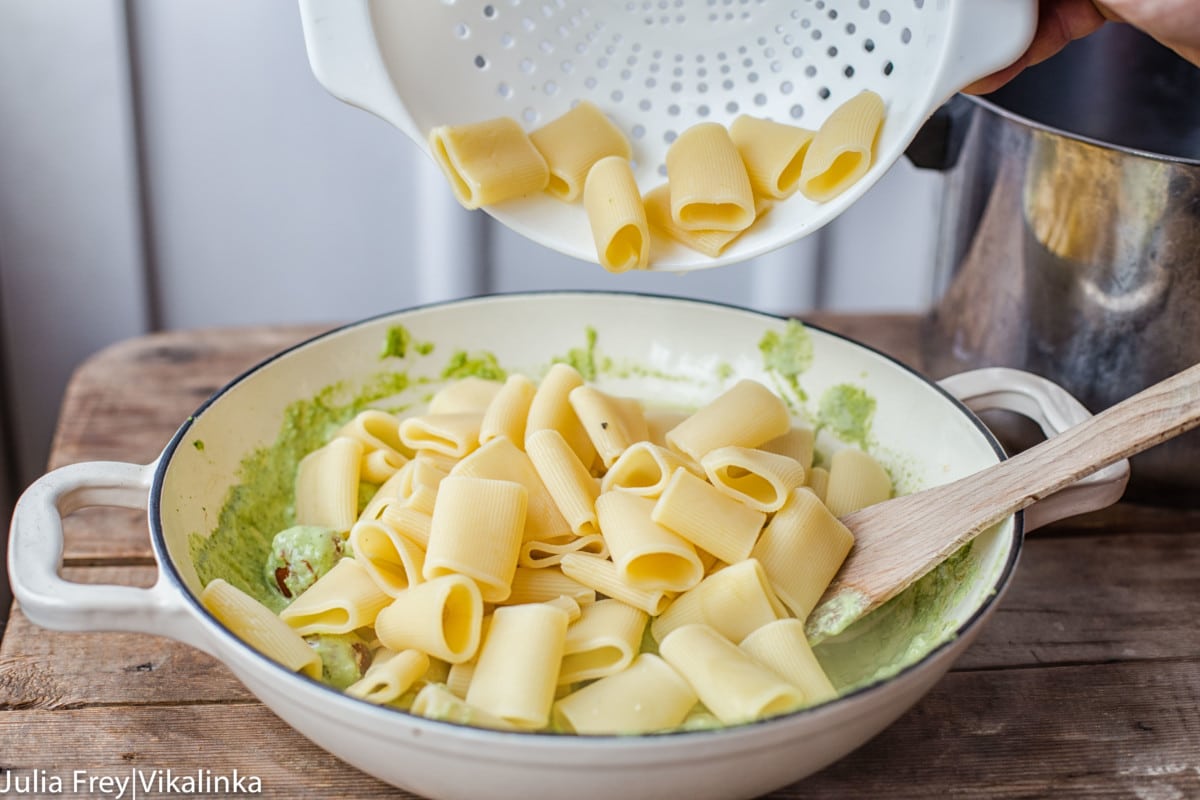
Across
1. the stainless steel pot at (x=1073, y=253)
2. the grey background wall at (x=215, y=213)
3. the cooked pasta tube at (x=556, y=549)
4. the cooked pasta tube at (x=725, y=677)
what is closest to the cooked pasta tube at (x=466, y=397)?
the cooked pasta tube at (x=556, y=549)

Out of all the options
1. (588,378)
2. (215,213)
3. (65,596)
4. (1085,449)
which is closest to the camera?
(65,596)

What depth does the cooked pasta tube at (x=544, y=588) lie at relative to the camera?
41.2 inches

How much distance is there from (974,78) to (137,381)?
111 cm

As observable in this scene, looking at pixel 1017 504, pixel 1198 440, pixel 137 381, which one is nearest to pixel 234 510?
pixel 137 381

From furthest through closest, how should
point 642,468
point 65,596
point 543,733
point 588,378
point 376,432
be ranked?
point 588,378 < point 376,432 < point 642,468 < point 65,596 < point 543,733

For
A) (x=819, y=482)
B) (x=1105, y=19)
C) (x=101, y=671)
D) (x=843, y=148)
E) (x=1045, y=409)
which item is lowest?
(x=101, y=671)

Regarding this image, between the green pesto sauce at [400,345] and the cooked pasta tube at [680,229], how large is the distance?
0.34m

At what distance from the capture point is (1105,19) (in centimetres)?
106

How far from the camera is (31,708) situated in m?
0.97

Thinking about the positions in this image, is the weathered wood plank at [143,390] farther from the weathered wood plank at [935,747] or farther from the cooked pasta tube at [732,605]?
the cooked pasta tube at [732,605]

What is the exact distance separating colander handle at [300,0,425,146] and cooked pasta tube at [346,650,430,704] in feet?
1.52

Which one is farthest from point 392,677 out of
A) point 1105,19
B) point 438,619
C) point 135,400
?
point 1105,19

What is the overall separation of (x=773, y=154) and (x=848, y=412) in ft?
1.10

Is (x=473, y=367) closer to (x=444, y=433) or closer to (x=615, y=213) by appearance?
(x=444, y=433)
